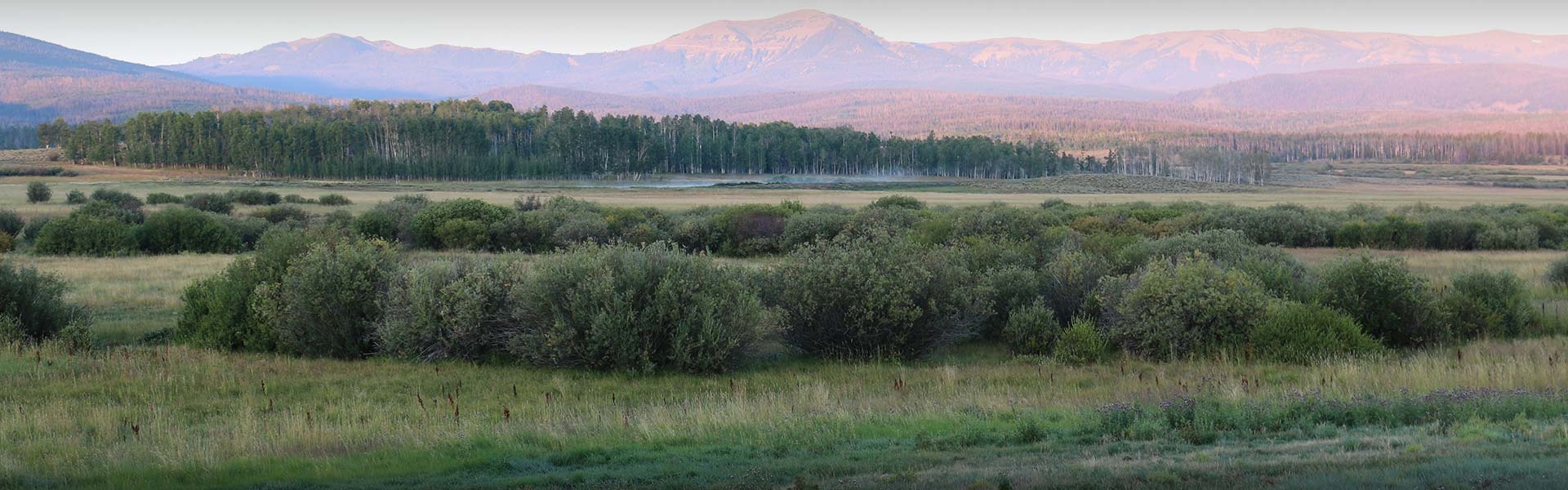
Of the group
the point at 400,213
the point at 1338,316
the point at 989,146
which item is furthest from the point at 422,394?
the point at 989,146

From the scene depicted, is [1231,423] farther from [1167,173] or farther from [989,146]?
[1167,173]

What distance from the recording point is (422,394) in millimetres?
12750

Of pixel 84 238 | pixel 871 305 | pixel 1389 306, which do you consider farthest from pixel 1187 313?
pixel 84 238

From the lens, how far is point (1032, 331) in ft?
53.3

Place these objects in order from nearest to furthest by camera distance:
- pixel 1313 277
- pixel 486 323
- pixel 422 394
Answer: pixel 422 394 < pixel 486 323 < pixel 1313 277

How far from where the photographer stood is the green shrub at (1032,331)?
16.1m

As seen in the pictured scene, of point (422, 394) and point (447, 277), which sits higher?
point (447, 277)

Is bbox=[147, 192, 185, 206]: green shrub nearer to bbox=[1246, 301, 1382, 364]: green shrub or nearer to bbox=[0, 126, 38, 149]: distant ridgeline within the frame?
bbox=[1246, 301, 1382, 364]: green shrub

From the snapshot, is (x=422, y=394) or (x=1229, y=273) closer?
(x=422, y=394)

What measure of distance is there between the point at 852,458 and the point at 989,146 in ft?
444

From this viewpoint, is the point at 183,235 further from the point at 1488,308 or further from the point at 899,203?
the point at 1488,308

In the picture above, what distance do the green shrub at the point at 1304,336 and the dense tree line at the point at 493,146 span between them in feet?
352

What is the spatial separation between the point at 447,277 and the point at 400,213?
29.5m

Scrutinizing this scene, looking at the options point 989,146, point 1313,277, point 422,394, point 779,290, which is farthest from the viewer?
point 989,146
